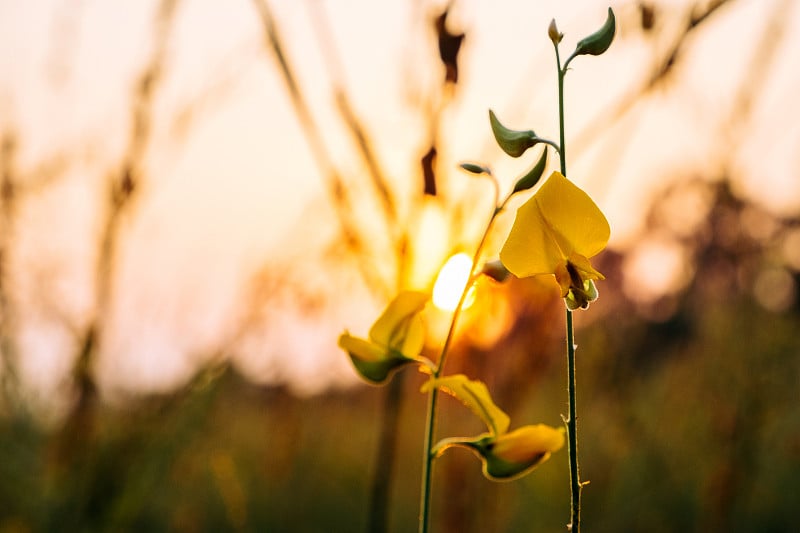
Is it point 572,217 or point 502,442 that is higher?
point 572,217

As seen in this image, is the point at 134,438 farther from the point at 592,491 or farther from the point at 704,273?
the point at 704,273

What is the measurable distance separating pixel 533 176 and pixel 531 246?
0.17 ft

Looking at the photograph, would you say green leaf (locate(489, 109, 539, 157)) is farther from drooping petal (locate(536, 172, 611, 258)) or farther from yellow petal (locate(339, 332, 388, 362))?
yellow petal (locate(339, 332, 388, 362))

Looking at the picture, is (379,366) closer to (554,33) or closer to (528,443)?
(528,443)

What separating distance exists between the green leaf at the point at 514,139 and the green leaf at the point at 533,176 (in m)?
0.02

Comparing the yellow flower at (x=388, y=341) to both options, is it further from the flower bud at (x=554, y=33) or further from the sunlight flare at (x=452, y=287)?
the flower bud at (x=554, y=33)

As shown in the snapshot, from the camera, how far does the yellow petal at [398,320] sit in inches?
20.3

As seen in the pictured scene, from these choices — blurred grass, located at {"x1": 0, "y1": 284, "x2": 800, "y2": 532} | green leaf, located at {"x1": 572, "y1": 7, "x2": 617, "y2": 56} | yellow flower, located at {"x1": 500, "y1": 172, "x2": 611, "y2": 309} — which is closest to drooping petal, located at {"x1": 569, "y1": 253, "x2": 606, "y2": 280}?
yellow flower, located at {"x1": 500, "y1": 172, "x2": 611, "y2": 309}

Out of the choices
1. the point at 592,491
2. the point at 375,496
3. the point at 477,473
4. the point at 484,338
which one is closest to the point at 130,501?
the point at 375,496

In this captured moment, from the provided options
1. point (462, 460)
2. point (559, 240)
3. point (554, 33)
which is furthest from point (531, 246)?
point (462, 460)

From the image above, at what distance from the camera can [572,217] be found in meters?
0.42

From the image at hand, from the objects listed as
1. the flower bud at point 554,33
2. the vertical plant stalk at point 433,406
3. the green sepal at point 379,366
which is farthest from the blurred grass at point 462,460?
the flower bud at point 554,33

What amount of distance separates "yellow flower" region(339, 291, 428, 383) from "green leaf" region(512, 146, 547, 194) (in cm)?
14

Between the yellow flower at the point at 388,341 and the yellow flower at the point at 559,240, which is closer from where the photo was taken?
the yellow flower at the point at 559,240
